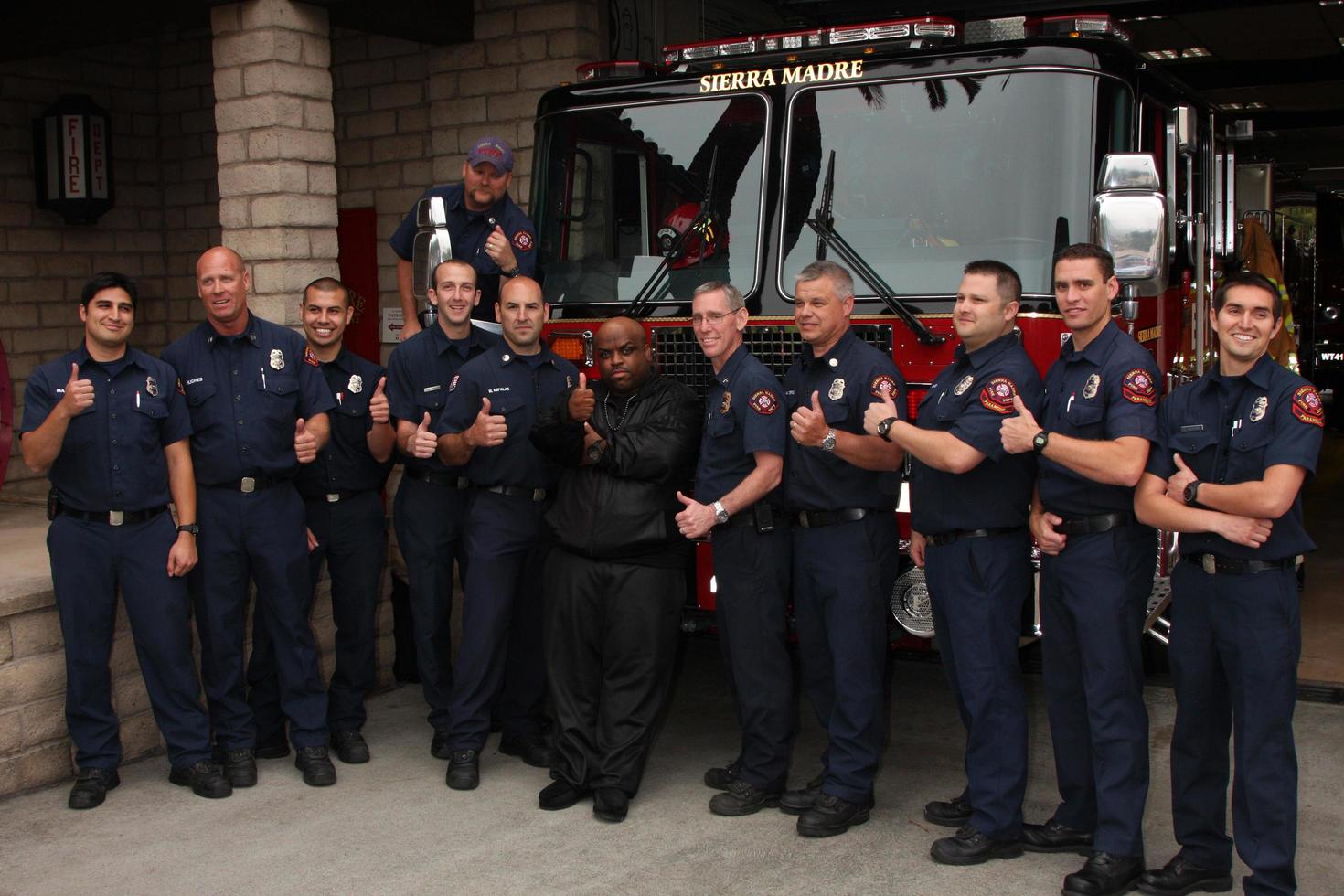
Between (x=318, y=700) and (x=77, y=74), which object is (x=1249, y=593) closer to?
(x=318, y=700)

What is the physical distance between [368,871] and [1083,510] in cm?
243

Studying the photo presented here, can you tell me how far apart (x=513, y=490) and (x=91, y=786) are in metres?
1.81

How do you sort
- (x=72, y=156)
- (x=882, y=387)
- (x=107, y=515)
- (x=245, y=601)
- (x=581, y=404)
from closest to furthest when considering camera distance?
(x=882, y=387) → (x=581, y=404) → (x=107, y=515) → (x=245, y=601) → (x=72, y=156)

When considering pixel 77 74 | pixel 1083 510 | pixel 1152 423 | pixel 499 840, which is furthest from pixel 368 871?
pixel 77 74

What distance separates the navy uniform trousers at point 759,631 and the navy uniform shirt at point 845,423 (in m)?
0.20

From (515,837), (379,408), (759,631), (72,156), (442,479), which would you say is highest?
(72,156)

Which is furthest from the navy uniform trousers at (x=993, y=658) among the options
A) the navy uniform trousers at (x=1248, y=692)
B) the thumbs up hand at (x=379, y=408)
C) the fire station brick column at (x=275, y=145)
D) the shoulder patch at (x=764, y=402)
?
the fire station brick column at (x=275, y=145)

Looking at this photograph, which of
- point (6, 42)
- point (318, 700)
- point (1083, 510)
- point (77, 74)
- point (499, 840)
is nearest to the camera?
point (1083, 510)

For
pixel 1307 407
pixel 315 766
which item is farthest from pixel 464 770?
pixel 1307 407

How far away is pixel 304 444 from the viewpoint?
5281 millimetres

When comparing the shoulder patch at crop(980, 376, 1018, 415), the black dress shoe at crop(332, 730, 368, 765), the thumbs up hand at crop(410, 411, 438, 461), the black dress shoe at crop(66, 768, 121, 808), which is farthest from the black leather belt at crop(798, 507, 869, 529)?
the black dress shoe at crop(66, 768, 121, 808)

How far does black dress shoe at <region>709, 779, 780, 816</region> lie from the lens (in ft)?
16.2

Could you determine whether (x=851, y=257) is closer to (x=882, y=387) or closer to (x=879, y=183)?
(x=879, y=183)

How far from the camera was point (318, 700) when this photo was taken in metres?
5.48
